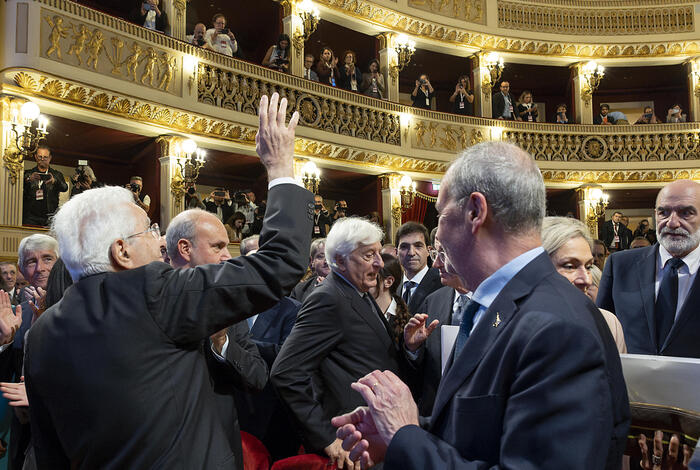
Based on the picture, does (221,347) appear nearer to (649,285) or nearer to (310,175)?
(649,285)

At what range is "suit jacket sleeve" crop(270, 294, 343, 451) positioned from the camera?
2719 mm

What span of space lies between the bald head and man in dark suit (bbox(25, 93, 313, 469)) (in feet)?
7.28

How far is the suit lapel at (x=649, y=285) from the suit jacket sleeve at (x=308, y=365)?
165 centimetres

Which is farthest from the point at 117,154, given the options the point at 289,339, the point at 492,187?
the point at 492,187

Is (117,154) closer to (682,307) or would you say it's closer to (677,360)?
(682,307)

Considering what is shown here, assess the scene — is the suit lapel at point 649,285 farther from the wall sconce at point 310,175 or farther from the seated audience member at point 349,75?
the seated audience member at point 349,75

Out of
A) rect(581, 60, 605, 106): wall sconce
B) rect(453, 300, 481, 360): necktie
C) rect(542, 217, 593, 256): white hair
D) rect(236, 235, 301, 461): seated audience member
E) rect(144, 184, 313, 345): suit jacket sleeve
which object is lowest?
rect(236, 235, 301, 461): seated audience member

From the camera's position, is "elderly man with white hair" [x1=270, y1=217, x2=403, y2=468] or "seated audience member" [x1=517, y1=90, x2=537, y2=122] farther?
"seated audience member" [x1=517, y1=90, x2=537, y2=122]

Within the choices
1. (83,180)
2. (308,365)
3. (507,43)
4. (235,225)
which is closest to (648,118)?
(507,43)

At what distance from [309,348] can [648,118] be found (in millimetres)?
15531

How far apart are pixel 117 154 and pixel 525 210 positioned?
10363mm

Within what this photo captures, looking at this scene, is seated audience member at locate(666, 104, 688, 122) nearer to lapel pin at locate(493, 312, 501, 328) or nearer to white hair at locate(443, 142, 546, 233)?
white hair at locate(443, 142, 546, 233)

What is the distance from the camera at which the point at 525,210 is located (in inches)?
53.5

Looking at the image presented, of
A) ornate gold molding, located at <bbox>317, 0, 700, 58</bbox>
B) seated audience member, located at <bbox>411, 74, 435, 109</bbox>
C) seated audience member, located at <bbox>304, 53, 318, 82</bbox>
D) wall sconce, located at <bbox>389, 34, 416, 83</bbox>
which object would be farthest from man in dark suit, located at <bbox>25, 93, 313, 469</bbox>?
seated audience member, located at <bbox>411, 74, 435, 109</bbox>
